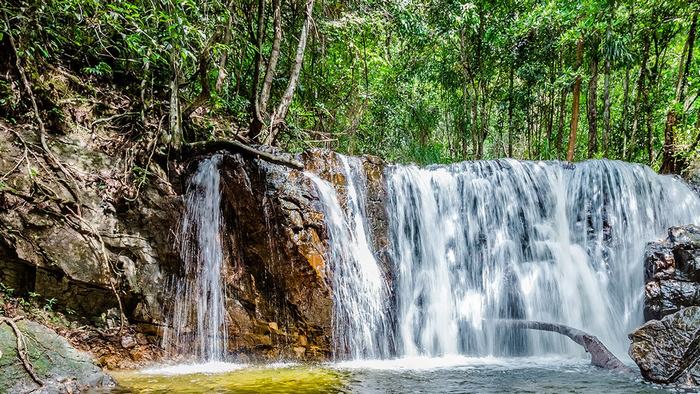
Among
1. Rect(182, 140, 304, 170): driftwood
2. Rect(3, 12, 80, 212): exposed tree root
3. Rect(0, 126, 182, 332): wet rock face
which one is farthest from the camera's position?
Rect(182, 140, 304, 170): driftwood

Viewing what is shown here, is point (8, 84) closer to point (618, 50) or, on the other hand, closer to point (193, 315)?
point (193, 315)

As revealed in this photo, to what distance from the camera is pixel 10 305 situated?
16.1 feet

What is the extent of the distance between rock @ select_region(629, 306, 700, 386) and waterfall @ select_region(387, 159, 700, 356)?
2.20 m

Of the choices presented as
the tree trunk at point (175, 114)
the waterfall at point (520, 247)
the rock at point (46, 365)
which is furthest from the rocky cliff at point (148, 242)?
the waterfall at point (520, 247)

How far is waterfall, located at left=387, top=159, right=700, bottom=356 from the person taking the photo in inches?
274

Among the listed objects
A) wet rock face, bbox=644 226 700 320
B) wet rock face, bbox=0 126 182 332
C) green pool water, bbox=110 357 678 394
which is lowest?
green pool water, bbox=110 357 678 394

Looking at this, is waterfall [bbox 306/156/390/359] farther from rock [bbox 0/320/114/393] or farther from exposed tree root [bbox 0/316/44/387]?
exposed tree root [bbox 0/316/44/387]

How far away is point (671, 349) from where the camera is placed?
174 inches

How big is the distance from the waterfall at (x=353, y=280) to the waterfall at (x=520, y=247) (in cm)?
41

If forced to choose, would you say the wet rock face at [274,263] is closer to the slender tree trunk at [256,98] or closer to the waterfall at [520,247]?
the waterfall at [520,247]

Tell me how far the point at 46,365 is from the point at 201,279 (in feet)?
7.60

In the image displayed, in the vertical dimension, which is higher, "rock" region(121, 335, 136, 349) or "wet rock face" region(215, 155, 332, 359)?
"wet rock face" region(215, 155, 332, 359)

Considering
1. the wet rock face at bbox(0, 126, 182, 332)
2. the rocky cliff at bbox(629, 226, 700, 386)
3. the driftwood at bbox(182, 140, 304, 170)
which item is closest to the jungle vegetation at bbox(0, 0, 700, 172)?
the driftwood at bbox(182, 140, 304, 170)

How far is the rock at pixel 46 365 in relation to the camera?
3754 mm
